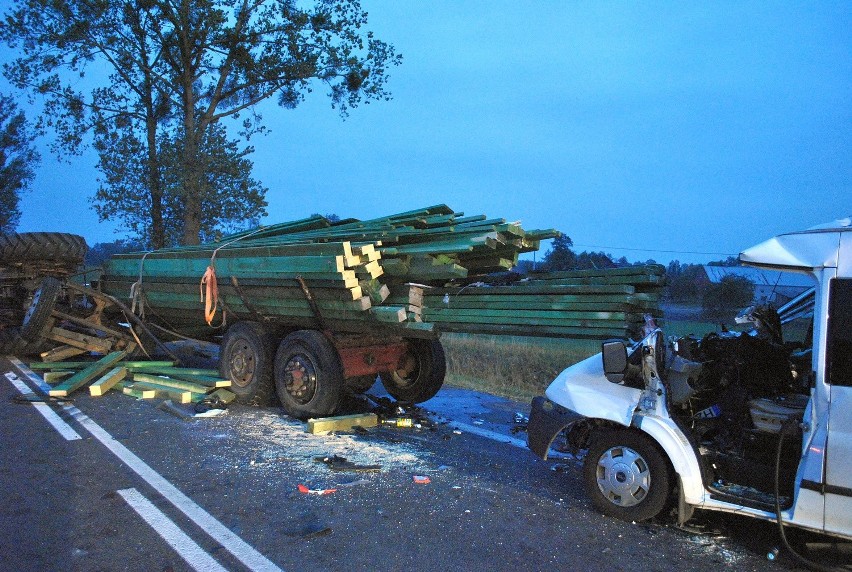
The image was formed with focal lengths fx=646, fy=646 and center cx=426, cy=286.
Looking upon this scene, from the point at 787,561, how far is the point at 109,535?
4473 mm

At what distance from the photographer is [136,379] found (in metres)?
9.68

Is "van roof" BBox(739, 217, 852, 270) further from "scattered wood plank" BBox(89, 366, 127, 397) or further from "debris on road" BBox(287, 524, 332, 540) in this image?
"scattered wood plank" BBox(89, 366, 127, 397)

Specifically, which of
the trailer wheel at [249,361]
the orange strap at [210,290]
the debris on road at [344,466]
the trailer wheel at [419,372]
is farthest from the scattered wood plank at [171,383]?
the debris on road at [344,466]

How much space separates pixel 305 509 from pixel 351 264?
2.82 m

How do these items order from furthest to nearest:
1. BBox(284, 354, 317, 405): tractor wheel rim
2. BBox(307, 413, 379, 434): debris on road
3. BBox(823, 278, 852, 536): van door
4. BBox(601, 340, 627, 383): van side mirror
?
1. BBox(284, 354, 317, 405): tractor wheel rim
2. BBox(307, 413, 379, 434): debris on road
3. BBox(601, 340, 627, 383): van side mirror
4. BBox(823, 278, 852, 536): van door

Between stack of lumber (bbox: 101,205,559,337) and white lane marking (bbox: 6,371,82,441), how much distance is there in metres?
2.40

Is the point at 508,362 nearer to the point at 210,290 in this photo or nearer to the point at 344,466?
the point at 210,290

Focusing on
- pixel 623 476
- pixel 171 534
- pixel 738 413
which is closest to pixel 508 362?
pixel 623 476

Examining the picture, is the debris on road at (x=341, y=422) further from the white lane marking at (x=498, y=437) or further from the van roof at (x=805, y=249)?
the van roof at (x=805, y=249)

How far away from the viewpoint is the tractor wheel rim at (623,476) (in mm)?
4699

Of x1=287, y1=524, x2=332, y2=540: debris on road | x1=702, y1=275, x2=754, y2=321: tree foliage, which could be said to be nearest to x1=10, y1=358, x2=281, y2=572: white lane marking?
x1=287, y1=524, x2=332, y2=540: debris on road

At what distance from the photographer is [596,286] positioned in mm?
5992

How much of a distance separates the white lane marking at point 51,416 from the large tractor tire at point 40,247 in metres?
3.11

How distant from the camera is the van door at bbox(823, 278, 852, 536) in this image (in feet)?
12.5
